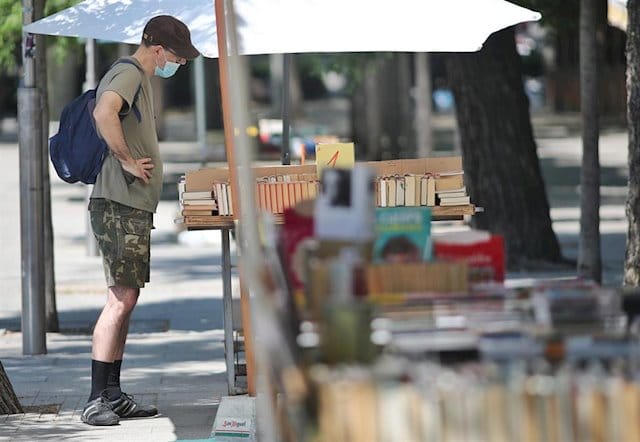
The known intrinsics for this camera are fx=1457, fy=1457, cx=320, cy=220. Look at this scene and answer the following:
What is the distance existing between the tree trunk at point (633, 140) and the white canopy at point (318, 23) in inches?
54.6

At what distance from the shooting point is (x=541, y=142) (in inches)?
1286

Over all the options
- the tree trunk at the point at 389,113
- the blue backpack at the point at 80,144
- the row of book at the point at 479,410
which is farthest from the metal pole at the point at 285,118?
the tree trunk at the point at 389,113

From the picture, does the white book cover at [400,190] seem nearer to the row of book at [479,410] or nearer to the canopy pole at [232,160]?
the canopy pole at [232,160]

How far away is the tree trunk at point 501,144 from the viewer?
1334 centimetres

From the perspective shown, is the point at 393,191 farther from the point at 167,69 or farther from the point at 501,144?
the point at 501,144

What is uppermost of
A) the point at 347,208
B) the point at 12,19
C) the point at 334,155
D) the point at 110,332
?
the point at 12,19

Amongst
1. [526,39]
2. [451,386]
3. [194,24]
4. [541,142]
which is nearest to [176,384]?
[194,24]

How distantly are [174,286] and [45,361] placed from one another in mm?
3605

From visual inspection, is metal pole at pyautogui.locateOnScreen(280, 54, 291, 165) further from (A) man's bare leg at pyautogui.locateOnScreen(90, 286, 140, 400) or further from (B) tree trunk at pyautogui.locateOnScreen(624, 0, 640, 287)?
(B) tree trunk at pyautogui.locateOnScreen(624, 0, 640, 287)

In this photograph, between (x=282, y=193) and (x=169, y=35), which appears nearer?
(x=169, y=35)

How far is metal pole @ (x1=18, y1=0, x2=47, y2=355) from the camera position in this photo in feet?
30.0

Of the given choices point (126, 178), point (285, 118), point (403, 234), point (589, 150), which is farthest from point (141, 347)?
point (403, 234)

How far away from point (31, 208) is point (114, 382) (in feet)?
7.72

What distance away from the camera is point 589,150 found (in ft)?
37.6
